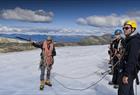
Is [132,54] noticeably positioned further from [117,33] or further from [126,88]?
[117,33]

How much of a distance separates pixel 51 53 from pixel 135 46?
20.7ft

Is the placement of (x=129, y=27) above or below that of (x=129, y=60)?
above

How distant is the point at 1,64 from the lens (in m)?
20.9

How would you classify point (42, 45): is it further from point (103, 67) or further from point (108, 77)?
point (103, 67)

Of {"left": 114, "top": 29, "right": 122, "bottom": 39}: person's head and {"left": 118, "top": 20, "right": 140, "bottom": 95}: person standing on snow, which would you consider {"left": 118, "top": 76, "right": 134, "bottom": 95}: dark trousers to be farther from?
{"left": 114, "top": 29, "right": 122, "bottom": 39}: person's head

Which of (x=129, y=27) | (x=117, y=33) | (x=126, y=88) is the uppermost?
(x=129, y=27)

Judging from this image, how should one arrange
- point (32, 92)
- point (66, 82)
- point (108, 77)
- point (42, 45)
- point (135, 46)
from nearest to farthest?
point (135, 46), point (32, 92), point (42, 45), point (66, 82), point (108, 77)

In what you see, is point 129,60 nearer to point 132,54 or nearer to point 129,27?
point 132,54

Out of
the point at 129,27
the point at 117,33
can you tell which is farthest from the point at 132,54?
the point at 117,33

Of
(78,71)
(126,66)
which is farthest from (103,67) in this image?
(126,66)

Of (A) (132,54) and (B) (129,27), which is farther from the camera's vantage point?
(B) (129,27)

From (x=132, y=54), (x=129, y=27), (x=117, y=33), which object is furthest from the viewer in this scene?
(x=117, y=33)

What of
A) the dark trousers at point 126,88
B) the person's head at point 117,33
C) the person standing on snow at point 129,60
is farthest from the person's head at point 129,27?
the person's head at point 117,33

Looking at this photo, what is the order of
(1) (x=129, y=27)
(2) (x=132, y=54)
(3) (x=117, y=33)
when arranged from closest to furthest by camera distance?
(2) (x=132, y=54), (1) (x=129, y=27), (3) (x=117, y=33)
